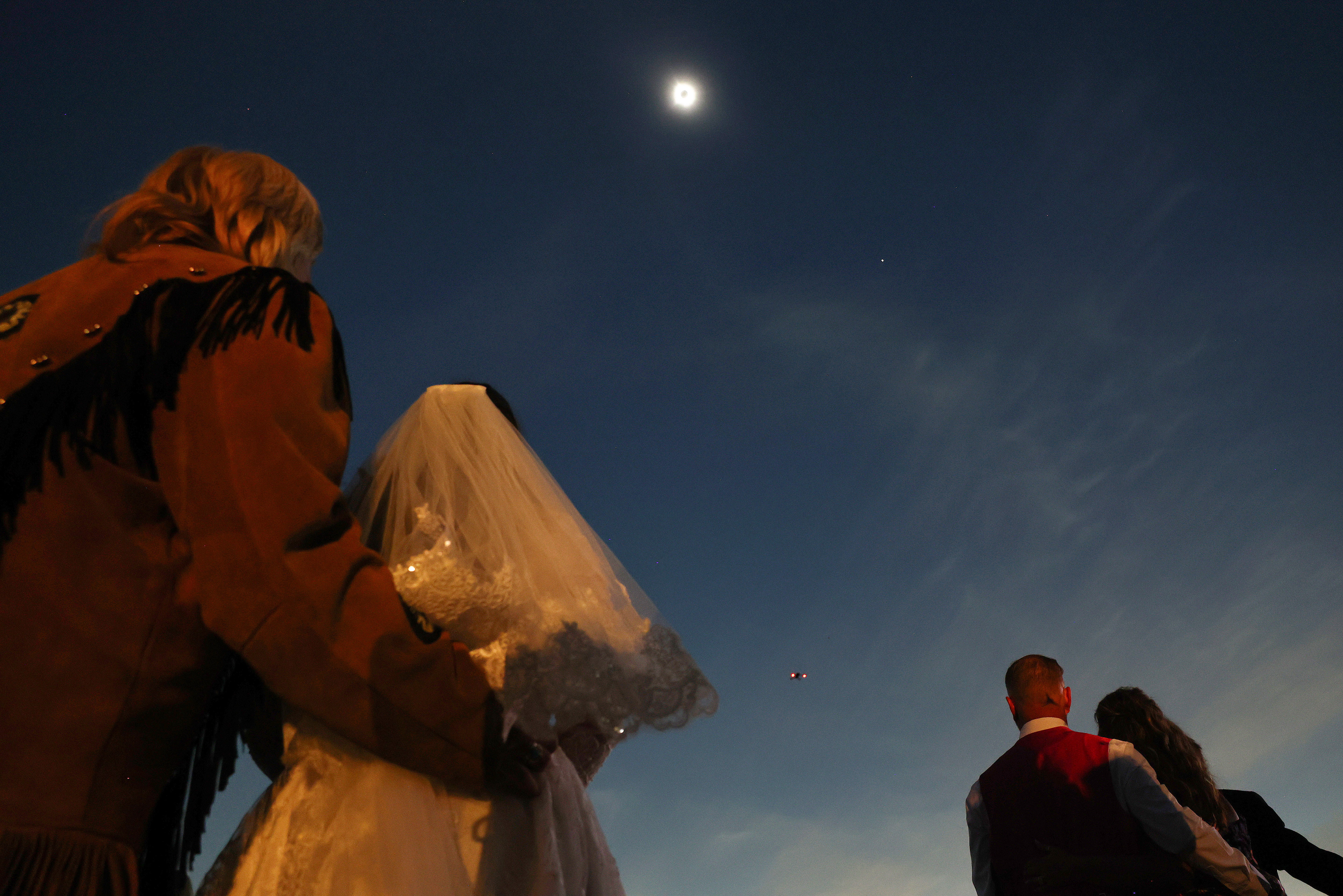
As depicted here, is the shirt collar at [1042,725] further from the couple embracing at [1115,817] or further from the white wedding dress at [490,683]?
the white wedding dress at [490,683]

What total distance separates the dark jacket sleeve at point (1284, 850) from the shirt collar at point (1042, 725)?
1.05 m

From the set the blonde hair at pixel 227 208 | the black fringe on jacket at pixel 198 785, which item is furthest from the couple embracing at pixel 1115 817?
the blonde hair at pixel 227 208

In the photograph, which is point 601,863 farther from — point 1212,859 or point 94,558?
point 1212,859

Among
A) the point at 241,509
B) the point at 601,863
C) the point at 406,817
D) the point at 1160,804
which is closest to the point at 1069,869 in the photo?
the point at 1160,804

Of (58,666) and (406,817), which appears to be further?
(406,817)

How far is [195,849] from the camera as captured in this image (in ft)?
4.37

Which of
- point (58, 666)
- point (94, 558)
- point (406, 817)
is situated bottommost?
point (406, 817)

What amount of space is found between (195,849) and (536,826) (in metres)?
0.51

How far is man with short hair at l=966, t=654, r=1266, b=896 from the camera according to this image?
339 cm

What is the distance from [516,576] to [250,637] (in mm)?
428

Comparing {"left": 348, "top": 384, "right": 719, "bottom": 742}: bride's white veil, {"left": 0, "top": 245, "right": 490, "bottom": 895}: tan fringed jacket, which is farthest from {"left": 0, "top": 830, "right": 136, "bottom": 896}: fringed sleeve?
{"left": 348, "top": 384, "right": 719, "bottom": 742}: bride's white veil

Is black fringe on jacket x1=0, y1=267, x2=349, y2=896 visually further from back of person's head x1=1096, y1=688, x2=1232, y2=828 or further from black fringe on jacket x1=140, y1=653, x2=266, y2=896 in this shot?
back of person's head x1=1096, y1=688, x2=1232, y2=828

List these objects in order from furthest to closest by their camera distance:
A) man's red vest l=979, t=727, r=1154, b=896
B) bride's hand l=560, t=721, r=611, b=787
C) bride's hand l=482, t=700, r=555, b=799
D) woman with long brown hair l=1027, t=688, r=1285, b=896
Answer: man's red vest l=979, t=727, r=1154, b=896 → woman with long brown hair l=1027, t=688, r=1285, b=896 → bride's hand l=560, t=721, r=611, b=787 → bride's hand l=482, t=700, r=555, b=799

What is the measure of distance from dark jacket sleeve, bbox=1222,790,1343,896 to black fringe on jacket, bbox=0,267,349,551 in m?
4.66
